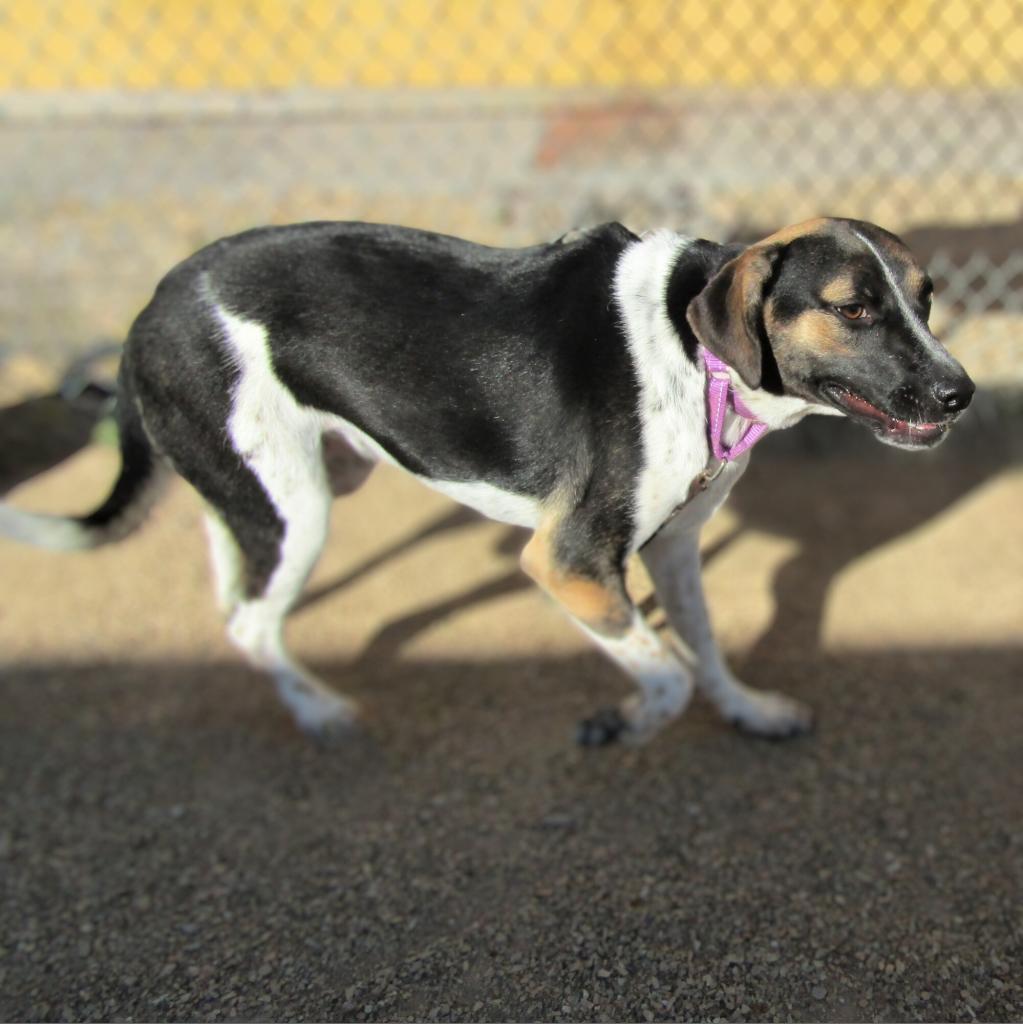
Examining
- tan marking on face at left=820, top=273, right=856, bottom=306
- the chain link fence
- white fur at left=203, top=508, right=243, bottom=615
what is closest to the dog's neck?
tan marking on face at left=820, top=273, right=856, bottom=306

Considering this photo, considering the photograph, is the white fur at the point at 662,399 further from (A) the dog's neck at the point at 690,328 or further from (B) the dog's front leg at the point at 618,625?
(B) the dog's front leg at the point at 618,625

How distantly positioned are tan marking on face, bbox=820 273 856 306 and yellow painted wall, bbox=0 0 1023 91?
4.31 metres

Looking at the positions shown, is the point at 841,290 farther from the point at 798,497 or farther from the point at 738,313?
the point at 798,497

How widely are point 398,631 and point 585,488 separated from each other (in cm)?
130

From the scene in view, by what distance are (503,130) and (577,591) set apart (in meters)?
4.63

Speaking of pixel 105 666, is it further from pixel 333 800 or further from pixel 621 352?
pixel 621 352

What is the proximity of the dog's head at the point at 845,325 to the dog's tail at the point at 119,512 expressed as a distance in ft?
4.86

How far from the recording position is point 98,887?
2592mm

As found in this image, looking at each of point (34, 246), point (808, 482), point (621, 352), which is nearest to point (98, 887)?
point (621, 352)

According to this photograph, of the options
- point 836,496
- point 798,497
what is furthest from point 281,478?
point 836,496

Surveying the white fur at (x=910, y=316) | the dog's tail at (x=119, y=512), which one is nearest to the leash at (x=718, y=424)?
the white fur at (x=910, y=316)

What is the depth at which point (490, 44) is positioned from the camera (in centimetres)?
676

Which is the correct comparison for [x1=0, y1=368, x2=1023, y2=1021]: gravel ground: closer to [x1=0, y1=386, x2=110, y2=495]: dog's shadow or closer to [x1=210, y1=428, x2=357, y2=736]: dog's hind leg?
[x1=210, y1=428, x2=357, y2=736]: dog's hind leg

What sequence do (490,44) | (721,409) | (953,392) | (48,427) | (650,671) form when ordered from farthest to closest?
(490,44) → (48,427) → (650,671) → (721,409) → (953,392)
